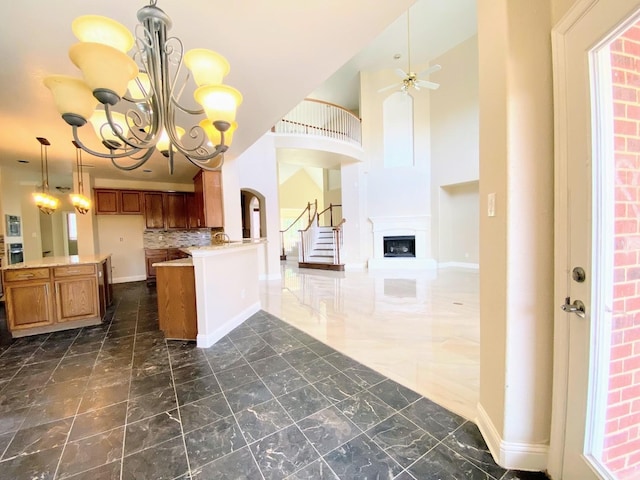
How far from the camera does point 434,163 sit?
734cm

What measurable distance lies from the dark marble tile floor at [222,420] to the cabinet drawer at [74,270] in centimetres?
100

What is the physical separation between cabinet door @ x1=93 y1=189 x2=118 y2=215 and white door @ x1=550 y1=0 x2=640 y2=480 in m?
7.30

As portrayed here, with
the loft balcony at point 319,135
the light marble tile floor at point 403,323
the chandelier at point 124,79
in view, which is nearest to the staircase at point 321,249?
the light marble tile floor at point 403,323

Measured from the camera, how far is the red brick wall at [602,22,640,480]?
95 centimetres

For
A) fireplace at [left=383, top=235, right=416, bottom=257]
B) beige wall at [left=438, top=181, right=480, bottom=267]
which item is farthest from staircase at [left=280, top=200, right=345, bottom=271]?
beige wall at [left=438, top=181, right=480, bottom=267]

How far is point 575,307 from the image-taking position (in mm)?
1064

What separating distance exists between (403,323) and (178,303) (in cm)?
261

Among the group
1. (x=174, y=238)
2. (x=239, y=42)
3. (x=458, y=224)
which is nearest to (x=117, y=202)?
(x=174, y=238)

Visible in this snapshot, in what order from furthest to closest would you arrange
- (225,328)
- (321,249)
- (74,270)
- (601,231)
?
(321,249) < (74,270) < (225,328) < (601,231)

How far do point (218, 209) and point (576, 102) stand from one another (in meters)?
4.62

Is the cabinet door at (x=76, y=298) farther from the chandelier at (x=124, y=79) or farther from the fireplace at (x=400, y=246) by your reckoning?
the fireplace at (x=400, y=246)

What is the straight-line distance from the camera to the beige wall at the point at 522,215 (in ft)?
3.85

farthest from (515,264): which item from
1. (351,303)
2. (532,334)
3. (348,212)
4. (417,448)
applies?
(348,212)

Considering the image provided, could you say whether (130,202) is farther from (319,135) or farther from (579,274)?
(579,274)
